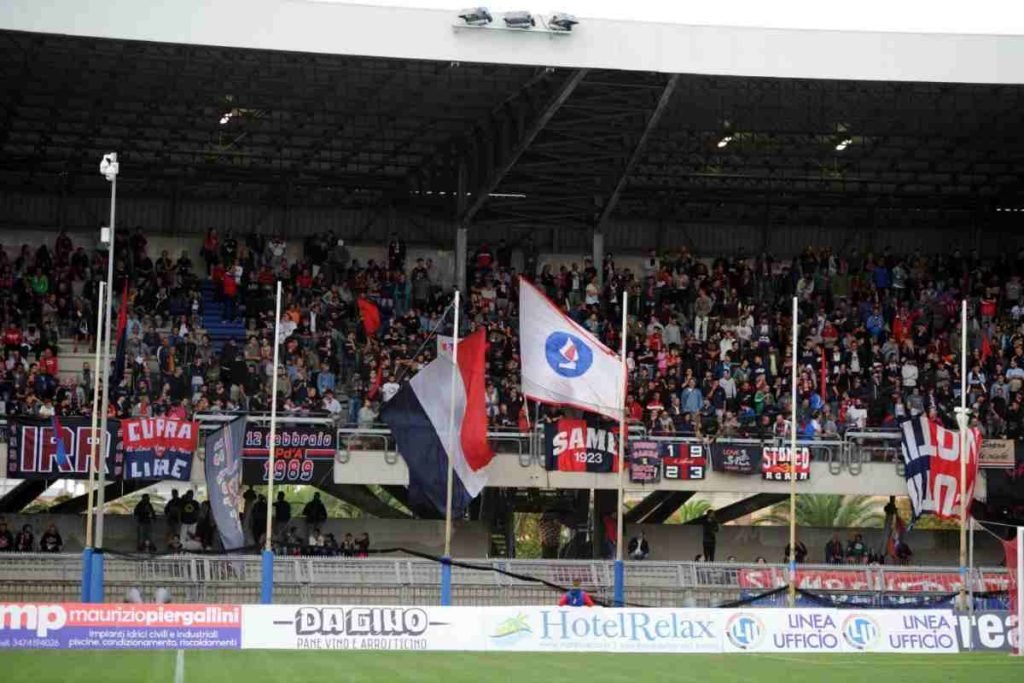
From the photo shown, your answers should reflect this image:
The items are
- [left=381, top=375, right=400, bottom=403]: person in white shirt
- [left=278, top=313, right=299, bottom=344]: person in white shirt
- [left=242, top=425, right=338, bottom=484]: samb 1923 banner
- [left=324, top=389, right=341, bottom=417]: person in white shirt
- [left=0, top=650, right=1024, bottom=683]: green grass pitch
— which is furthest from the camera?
[left=278, top=313, right=299, bottom=344]: person in white shirt

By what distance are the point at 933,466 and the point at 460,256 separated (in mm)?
17538

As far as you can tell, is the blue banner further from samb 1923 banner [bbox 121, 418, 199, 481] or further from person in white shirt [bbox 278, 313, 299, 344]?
person in white shirt [bbox 278, 313, 299, 344]

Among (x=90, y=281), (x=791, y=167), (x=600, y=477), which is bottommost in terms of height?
(x=600, y=477)

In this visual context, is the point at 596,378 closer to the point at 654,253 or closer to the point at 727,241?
the point at 654,253

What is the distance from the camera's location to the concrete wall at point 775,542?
50.4 m

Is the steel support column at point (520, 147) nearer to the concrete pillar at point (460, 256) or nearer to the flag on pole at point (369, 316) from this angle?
the concrete pillar at point (460, 256)

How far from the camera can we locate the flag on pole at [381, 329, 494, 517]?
41.0 metres

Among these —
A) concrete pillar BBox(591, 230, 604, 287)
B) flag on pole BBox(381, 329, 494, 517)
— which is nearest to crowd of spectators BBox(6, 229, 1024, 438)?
concrete pillar BBox(591, 230, 604, 287)

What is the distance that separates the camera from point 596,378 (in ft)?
132

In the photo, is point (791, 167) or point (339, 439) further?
point (791, 167)

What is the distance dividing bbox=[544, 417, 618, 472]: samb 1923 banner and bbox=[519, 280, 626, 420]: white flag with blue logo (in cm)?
332

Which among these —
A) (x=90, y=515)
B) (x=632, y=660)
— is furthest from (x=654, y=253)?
(x=632, y=660)

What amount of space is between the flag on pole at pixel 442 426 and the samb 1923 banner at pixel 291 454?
7.16 ft

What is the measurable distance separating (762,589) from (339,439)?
10859mm
